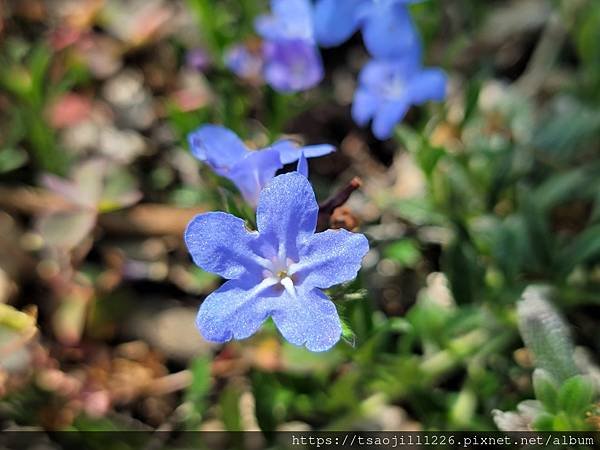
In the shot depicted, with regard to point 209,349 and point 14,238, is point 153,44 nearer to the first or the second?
point 14,238

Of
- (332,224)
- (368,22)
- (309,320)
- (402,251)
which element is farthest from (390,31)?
(309,320)

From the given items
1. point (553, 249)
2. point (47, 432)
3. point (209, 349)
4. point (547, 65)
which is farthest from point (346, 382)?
point (547, 65)

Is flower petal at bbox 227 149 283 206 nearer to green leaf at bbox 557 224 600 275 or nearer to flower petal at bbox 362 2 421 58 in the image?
flower petal at bbox 362 2 421 58

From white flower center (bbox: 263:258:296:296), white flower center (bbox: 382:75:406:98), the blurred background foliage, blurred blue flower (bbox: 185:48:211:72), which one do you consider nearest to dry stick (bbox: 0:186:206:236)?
the blurred background foliage

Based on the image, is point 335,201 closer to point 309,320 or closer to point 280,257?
point 280,257

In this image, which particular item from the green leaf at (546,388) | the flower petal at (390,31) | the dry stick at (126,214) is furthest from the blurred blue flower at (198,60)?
the green leaf at (546,388)

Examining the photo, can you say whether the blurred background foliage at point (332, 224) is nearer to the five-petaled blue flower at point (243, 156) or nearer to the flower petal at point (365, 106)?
the five-petaled blue flower at point (243, 156)

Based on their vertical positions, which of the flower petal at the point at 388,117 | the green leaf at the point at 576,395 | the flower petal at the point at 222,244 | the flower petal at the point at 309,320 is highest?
the flower petal at the point at 388,117
